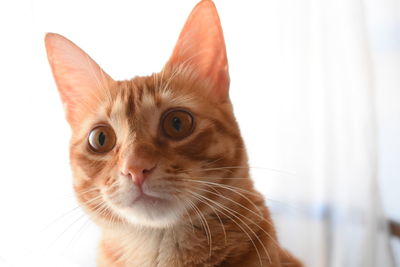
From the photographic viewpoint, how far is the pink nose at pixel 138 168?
0.69 metres

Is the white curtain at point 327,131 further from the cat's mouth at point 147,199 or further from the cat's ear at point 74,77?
the cat's mouth at point 147,199

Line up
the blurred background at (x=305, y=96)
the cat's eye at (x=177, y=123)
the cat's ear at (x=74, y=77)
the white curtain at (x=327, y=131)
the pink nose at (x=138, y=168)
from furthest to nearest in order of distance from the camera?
the white curtain at (x=327, y=131) < the blurred background at (x=305, y=96) < the cat's ear at (x=74, y=77) < the cat's eye at (x=177, y=123) < the pink nose at (x=138, y=168)

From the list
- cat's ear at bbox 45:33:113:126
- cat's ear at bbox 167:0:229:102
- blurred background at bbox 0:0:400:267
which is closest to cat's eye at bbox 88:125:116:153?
cat's ear at bbox 45:33:113:126

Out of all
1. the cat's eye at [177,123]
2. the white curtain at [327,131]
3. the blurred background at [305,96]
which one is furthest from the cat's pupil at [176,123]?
the white curtain at [327,131]

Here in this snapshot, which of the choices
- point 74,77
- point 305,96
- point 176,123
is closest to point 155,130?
point 176,123

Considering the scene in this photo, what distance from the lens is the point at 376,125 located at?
5.20 ft

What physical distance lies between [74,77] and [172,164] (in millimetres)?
443

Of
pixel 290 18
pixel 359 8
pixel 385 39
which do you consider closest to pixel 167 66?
pixel 290 18

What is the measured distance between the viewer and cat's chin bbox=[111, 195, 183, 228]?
71cm

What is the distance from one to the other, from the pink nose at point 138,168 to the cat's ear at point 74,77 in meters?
0.32

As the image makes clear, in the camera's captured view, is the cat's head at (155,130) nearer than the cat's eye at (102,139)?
Yes

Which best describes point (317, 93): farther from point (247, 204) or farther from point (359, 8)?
point (247, 204)

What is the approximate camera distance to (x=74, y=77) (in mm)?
997

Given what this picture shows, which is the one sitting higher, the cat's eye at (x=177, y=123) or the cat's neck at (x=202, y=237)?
the cat's eye at (x=177, y=123)
